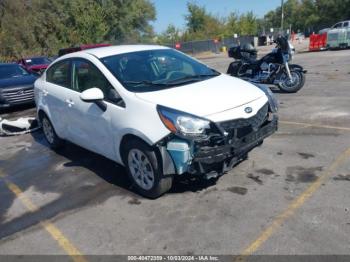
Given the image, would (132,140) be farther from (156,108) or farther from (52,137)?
(52,137)

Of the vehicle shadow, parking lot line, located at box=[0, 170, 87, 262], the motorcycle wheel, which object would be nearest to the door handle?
parking lot line, located at box=[0, 170, 87, 262]

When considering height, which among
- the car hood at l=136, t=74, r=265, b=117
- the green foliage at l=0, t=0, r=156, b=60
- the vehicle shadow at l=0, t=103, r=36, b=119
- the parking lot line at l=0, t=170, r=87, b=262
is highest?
the green foliage at l=0, t=0, r=156, b=60

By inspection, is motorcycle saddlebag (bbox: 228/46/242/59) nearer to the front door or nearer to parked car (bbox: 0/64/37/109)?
parked car (bbox: 0/64/37/109)

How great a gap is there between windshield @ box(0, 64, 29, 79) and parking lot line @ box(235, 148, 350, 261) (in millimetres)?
10288

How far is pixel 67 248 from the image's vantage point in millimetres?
3764

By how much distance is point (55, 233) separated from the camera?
4051mm

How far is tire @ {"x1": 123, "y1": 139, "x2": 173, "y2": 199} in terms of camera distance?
14.1 feet

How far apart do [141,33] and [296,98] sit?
47.2 meters

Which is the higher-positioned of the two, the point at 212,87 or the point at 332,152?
the point at 212,87

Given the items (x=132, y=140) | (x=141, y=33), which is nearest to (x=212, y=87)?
(x=132, y=140)

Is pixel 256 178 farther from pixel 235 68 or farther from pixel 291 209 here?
pixel 235 68

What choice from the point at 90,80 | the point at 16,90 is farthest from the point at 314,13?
the point at 90,80

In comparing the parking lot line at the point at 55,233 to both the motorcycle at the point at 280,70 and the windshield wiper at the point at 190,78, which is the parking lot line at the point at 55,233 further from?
the motorcycle at the point at 280,70

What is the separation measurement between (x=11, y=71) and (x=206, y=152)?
10297 mm
